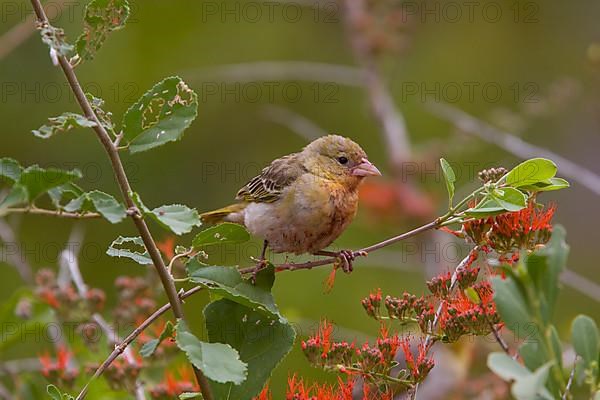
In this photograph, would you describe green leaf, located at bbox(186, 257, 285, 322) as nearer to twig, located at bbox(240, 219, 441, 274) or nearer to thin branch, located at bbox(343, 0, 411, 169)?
twig, located at bbox(240, 219, 441, 274)

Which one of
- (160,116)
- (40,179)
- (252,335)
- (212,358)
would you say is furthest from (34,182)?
(252,335)

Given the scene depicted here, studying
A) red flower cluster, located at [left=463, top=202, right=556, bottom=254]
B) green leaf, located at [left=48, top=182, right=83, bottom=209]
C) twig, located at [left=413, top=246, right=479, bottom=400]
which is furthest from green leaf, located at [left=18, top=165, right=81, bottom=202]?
red flower cluster, located at [left=463, top=202, right=556, bottom=254]

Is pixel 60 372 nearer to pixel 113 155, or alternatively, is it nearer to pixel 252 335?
pixel 252 335

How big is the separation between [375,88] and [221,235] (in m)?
3.83

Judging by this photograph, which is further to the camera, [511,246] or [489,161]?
[489,161]

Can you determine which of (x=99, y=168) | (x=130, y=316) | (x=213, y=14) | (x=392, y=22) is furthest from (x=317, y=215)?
(x=213, y=14)

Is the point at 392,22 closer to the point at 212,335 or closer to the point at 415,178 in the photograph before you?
the point at 415,178

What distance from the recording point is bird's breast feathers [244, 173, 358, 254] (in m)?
4.07

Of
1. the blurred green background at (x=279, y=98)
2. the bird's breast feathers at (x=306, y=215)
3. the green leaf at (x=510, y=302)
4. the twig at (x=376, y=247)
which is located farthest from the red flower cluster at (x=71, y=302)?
the blurred green background at (x=279, y=98)

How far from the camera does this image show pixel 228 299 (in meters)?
2.53

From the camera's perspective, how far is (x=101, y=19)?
2.43 metres

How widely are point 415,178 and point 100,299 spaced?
10.8 feet

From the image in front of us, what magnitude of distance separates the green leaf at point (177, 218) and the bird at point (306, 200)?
4.98 feet

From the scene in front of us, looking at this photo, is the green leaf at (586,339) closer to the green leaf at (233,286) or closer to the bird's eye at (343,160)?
the green leaf at (233,286)
